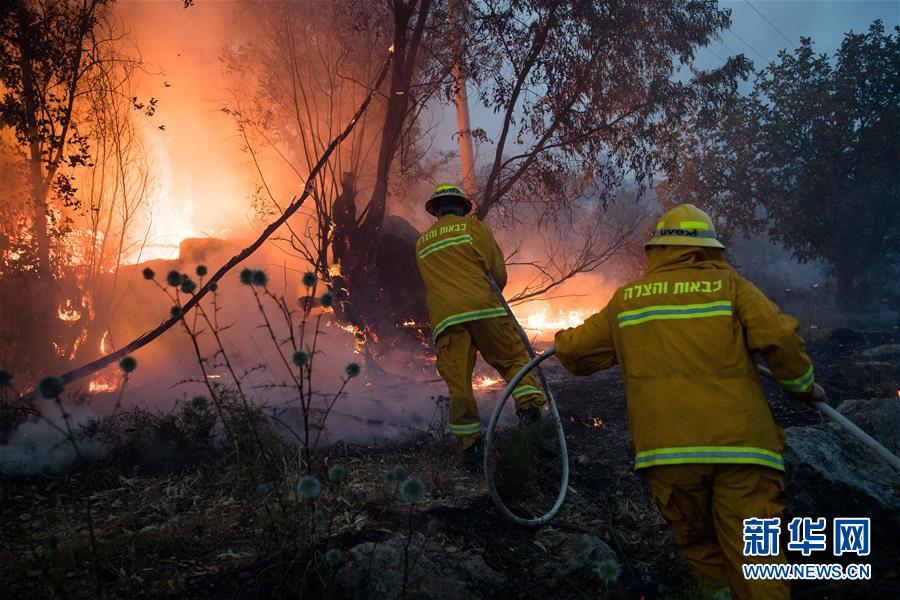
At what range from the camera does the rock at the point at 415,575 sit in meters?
2.66

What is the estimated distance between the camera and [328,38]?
25.8 feet

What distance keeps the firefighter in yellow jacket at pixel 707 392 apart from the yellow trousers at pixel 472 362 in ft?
6.07

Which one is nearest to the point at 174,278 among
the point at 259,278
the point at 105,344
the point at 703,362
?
the point at 259,278

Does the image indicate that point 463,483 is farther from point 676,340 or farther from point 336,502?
point 676,340

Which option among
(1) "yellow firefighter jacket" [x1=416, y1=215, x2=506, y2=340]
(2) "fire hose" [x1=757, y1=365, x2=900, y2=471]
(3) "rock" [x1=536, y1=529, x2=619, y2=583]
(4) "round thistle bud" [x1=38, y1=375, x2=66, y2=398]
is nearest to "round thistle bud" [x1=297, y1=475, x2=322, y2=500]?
(4) "round thistle bud" [x1=38, y1=375, x2=66, y2=398]

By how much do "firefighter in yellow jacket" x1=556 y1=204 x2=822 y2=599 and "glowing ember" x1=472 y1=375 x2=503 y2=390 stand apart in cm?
496

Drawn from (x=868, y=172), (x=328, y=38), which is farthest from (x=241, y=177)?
(x=868, y=172)

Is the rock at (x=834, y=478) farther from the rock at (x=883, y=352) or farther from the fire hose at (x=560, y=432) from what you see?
the rock at (x=883, y=352)

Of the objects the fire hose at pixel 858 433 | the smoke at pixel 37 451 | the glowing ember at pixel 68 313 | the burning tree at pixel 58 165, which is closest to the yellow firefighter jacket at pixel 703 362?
the fire hose at pixel 858 433

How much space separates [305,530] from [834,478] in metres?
3.00

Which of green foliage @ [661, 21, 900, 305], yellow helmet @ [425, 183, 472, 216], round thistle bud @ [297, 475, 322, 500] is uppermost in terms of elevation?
green foliage @ [661, 21, 900, 305]

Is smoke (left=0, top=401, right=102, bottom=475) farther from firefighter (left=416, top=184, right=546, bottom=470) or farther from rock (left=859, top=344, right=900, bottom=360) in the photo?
rock (left=859, top=344, right=900, bottom=360)

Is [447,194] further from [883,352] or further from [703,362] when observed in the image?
[883,352]

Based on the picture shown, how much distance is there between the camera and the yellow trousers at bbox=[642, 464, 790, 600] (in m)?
2.41
